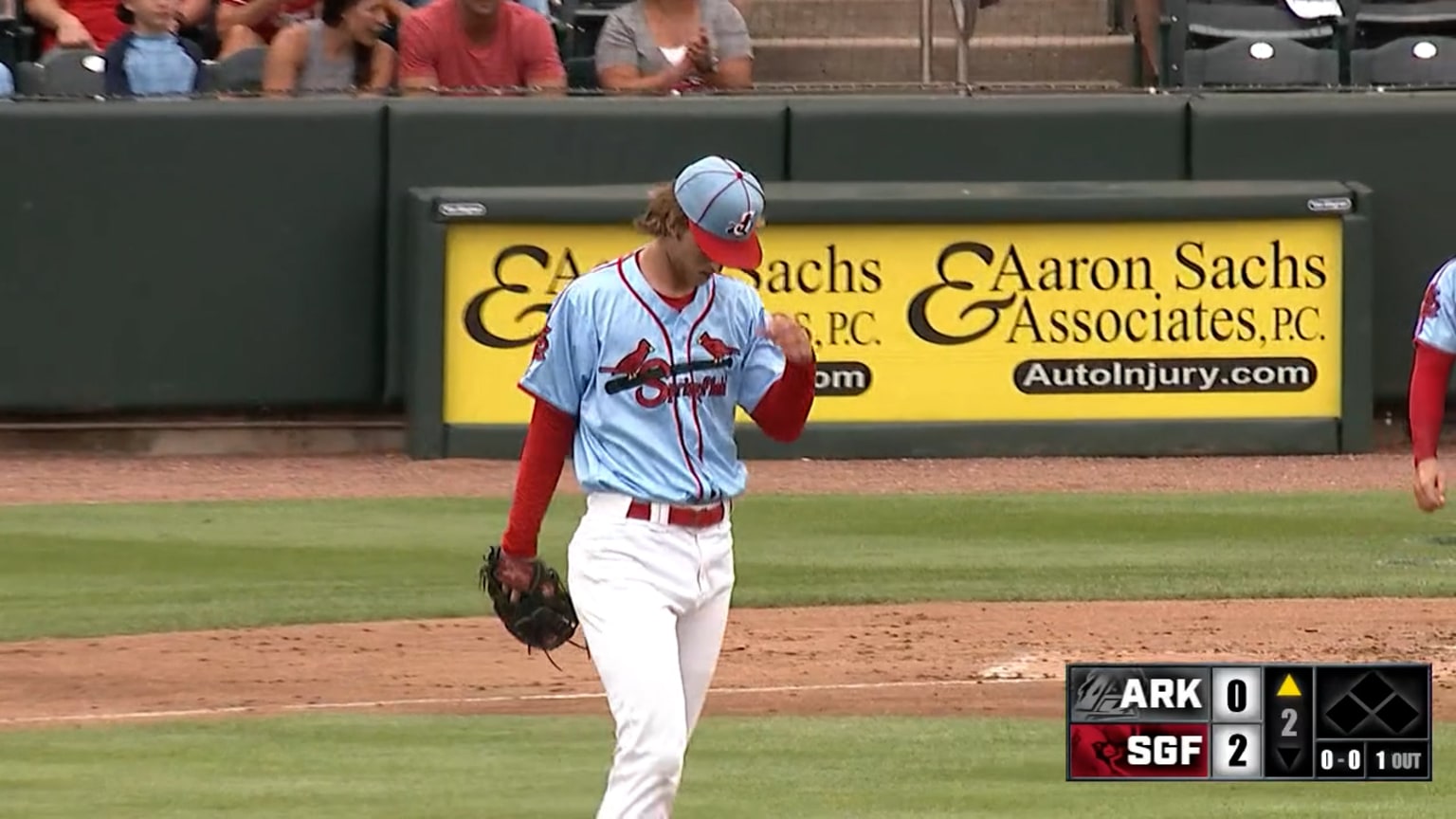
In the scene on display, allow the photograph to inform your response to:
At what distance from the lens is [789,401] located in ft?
20.9

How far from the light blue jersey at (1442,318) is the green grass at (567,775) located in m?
1.13

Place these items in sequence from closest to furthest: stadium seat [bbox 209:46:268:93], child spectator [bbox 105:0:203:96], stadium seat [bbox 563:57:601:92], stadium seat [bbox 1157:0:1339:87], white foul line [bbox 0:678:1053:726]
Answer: white foul line [bbox 0:678:1053:726], child spectator [bbox 105:0:203:96], stadium seat [bbox 209:46:268:93], stadium seat [bbox 563:57:601:92], stadium seat [bbox 1157:0:1339:87]

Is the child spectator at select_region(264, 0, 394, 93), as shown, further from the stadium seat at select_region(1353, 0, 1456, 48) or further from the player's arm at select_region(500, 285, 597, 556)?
the player's arm at select_region(500, 285, 597, 556)

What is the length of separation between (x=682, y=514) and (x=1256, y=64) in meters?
11.3

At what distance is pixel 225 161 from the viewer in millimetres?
14719

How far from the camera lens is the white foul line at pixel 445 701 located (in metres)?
8.99

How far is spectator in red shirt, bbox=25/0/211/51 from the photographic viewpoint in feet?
51.3

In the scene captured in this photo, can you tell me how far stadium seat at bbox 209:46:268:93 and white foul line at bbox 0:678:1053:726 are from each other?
6479mm

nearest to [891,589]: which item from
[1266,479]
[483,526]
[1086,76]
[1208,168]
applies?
[483,526]

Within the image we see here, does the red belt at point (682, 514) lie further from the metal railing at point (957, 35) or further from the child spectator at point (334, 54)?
the metal railing at point (957, 35)

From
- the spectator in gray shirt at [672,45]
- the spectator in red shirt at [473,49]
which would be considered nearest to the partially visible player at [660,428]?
the spectator in red shirt at [473,49]

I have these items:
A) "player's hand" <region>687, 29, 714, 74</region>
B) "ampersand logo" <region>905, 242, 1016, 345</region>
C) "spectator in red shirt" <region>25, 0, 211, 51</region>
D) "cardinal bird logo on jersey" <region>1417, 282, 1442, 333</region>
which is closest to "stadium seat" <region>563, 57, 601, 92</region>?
"player's hand" <region>687, 29, 714, 74</region>

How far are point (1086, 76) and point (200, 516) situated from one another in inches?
278

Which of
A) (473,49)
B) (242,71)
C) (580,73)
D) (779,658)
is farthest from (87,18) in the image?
(779,658)
